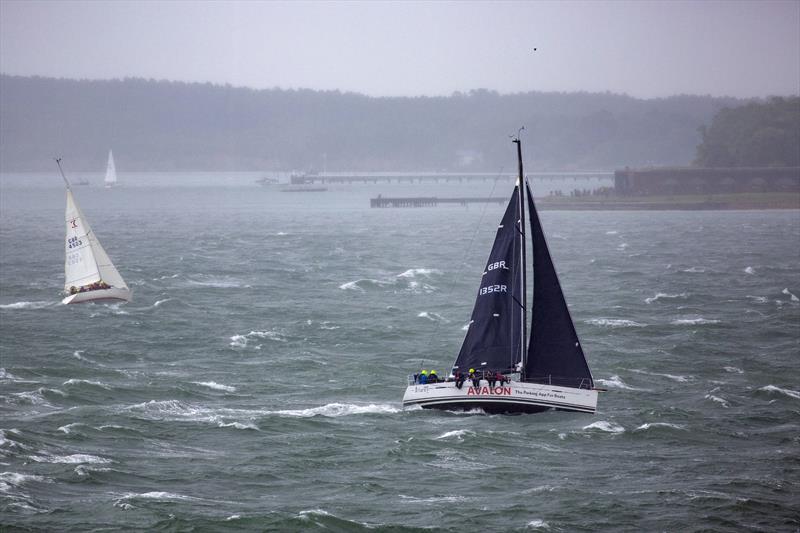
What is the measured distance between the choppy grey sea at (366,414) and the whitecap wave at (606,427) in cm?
20

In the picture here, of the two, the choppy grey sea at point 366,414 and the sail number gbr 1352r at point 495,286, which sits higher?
the sail number gbr 1352r at point 495,286

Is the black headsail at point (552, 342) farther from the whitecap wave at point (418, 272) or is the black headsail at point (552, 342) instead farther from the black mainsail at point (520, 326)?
the whitecap wave at point (418, 272)

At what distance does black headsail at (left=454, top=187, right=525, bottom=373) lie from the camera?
128 ft

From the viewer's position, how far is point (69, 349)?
5412cm

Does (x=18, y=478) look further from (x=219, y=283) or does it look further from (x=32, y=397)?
(x=219, y=283)

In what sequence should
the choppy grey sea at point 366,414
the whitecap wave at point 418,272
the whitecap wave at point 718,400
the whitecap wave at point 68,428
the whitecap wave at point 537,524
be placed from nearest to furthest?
1. the whitecap wave at point 537,524
2. the choppy grey sea at point 366,414
3. the whitecap wave at point 68,428
4. the whitecap wave at point 718,400
5. the whitecap wave at point 418,272

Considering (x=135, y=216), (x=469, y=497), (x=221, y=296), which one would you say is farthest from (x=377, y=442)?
(x=135, y=216)

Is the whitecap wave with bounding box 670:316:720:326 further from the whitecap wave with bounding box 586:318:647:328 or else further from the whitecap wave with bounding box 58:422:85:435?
the whitecap wave with bounding box 58:422:85:435

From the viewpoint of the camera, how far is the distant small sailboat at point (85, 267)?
222ft

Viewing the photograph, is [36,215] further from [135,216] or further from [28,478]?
[28,478]

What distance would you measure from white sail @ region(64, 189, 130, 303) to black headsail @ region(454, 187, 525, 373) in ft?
116

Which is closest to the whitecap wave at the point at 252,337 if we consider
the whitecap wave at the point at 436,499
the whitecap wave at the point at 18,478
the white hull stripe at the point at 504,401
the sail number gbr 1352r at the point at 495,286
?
the white hull stripe at the point at 504,401

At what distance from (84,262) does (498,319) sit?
37.4 m

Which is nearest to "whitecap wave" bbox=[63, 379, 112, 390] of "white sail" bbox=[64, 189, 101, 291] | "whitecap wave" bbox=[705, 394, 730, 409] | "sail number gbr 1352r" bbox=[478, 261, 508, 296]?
"sail number gbr 1352r" bbox=[478, 261, 508, 296]
